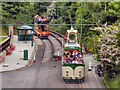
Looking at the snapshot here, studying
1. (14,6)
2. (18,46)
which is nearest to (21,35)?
(18,46)

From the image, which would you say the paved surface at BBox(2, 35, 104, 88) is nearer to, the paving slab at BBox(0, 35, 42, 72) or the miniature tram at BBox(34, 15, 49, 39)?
the paving slab at BBox(0, 35, 42, 72)

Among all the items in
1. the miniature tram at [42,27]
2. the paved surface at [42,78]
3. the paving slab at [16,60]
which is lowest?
the paved surface at [42,78]

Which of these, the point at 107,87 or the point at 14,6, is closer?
the point at 107,87

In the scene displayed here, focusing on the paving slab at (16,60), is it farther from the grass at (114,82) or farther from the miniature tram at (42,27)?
the grass at (114,82)

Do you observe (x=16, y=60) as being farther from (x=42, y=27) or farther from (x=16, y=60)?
(x=42, y=27)

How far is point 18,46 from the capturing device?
37.5 meters

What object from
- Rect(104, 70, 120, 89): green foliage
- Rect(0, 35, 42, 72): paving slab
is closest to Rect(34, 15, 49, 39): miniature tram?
Rect(0, 35, 42, 72): paving slab

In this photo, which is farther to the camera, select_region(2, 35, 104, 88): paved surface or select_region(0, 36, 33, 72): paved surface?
select_region(0, 36, 33, 72): paved surface

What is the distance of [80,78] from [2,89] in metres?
5.32

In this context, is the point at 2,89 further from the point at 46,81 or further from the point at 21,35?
the point at 21,35

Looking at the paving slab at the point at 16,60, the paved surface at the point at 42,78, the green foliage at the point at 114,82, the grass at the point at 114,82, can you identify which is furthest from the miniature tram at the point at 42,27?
the grass at the point at 114,82

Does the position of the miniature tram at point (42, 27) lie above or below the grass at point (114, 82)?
above

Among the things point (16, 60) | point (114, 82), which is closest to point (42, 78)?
point (114, 82)

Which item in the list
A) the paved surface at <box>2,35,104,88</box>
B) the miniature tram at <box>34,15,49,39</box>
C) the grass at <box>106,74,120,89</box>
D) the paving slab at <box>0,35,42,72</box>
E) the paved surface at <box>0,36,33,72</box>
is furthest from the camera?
the miniature tram at <box>34,15,49,39</box>
